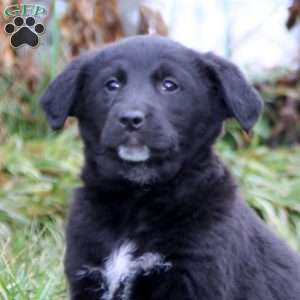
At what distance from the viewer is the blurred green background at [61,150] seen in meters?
5.00

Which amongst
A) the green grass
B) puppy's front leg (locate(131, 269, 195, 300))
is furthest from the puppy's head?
the green grass

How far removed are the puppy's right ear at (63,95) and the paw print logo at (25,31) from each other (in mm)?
1206

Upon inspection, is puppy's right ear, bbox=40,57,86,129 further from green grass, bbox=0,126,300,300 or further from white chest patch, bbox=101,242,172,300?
green grass, bbox=0,126,300,300

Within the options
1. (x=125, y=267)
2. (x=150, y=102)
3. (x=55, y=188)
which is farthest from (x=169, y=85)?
(x=55, y=188)

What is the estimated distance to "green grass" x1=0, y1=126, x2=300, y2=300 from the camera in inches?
195

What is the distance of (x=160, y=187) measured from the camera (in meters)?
3.36

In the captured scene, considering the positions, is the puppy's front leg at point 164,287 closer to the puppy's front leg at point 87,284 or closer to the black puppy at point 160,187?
the black puppy at point 160,187

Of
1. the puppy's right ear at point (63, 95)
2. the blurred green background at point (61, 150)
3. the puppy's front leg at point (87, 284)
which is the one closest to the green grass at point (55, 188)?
the blurred green background at point (61, 150)

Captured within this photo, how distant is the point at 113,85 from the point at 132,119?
335 mm

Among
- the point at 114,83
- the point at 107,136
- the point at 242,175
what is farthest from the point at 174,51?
the point at 242,175

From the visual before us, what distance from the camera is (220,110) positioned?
3.45 m

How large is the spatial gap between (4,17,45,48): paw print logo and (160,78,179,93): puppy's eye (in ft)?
A: 4.97

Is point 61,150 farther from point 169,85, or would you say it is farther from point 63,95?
point 169,85

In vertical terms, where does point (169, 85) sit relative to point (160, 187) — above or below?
above
